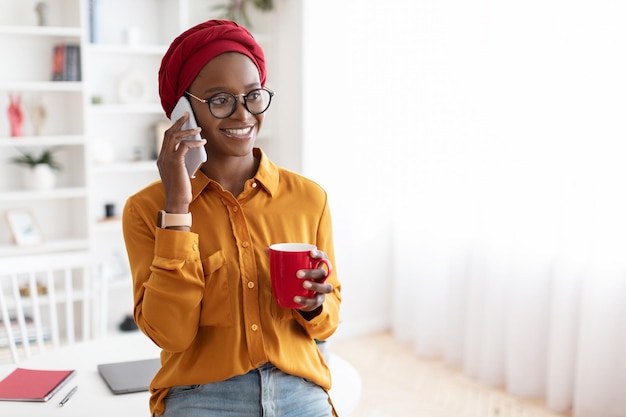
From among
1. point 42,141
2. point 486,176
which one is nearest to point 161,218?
point 486,176

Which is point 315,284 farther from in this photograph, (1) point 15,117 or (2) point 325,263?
(1) point 15,117

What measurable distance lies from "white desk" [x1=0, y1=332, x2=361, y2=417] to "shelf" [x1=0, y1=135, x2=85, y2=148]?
191cm

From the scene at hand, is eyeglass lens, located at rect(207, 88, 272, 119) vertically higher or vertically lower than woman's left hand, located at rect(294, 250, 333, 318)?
higher

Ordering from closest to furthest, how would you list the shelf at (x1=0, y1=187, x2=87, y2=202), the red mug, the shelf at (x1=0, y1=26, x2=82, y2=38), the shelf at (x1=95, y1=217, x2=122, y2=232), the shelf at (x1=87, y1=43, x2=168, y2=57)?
the red mug < the shelf at (x1=0, y1=26, x2=82, y2=38) < the shelf at (x1=0, y1=187, x2=87, y2=202) < the shelf at (x1=87, y1=43, x2=168, y2=57) < the shelf at (x1=95, y1=217, x2=122, y2=232)

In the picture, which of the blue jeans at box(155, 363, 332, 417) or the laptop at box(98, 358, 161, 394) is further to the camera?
the laptop at box(98, 358, 161, 394)

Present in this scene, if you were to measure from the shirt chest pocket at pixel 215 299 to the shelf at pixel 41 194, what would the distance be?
2555 millimetres

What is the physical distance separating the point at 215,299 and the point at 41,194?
2.59 metres

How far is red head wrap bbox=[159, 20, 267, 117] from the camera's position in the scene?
4.66ft

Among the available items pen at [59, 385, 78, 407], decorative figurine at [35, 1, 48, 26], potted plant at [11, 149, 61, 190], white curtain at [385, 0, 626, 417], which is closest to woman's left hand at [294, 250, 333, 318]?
pen at [59, 385, 78, 407]

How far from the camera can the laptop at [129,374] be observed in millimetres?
1650

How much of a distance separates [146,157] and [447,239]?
171 cm

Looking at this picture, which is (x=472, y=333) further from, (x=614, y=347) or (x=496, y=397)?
(x=614, y=347)

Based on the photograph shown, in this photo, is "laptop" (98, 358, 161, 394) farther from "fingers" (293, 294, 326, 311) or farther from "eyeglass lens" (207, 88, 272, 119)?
"eyeglass lens" (207, 88, 272, 119)

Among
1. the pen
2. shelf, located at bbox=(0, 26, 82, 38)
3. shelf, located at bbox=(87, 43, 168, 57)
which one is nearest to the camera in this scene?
the pen
